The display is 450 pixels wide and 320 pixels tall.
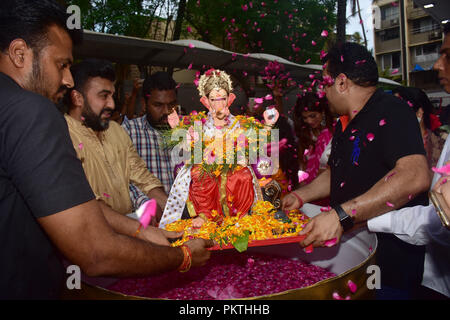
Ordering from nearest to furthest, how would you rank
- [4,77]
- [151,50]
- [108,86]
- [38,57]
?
[4,77], [38,57], [108,86], [151,50]

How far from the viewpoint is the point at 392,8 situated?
42219mm

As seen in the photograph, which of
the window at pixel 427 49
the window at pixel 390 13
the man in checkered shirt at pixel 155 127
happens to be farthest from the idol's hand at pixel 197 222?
the window at pixel 390 13

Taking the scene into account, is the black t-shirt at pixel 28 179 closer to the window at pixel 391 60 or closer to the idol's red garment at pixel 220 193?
the idol's red garment at pixel 220 193

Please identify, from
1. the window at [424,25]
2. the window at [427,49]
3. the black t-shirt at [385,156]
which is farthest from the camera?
the window at [427,49]

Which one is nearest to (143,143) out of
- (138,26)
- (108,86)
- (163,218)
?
(108,86)

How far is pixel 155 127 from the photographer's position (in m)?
4.09

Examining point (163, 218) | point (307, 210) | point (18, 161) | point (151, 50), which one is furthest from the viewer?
point (151, 50)

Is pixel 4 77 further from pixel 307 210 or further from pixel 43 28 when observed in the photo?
pixel 307 210

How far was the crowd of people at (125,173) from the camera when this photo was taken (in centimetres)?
114

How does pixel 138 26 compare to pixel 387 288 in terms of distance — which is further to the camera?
pixel 138 26

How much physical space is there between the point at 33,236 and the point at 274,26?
622 inches

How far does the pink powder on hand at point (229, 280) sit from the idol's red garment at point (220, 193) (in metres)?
0.32

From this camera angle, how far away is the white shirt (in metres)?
1.74

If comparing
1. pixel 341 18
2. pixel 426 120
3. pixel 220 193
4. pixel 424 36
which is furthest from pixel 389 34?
pixel 220 193
